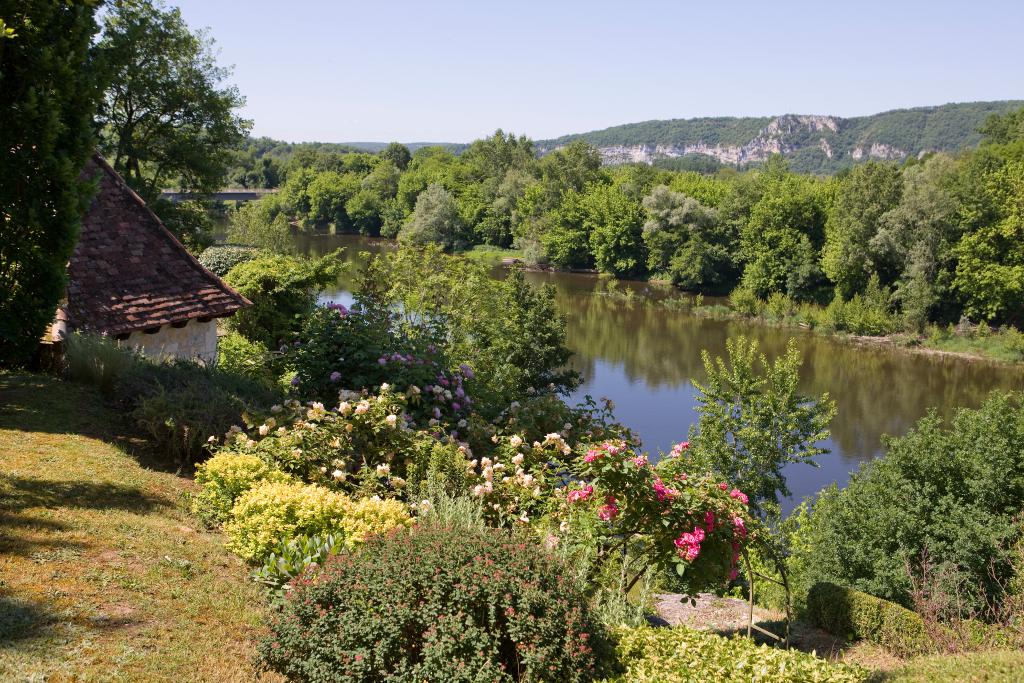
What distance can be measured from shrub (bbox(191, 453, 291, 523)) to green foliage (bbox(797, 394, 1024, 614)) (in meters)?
11.7

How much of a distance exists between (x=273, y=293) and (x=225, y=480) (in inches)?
501

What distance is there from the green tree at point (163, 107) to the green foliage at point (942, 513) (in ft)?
67.4

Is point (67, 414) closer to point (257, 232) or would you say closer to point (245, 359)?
point (245, 359)

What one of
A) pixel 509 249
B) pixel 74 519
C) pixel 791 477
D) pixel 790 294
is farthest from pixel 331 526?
pixel 509 249

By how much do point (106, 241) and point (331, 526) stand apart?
7550 millimetres

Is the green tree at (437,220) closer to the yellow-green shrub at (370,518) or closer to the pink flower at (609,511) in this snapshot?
the yellow-green shrub at (370,518)

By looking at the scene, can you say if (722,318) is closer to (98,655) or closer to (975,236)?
(975,236)

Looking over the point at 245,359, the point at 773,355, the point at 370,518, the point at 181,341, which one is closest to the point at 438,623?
the point at 370,518

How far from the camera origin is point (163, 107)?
24344 millimetres

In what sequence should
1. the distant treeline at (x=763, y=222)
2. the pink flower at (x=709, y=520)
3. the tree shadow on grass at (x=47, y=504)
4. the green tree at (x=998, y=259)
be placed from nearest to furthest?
the tree shadow on grass at (x=47, y=504) < the pink flower at (x=709, y=520) < the green tree at (x=998, y=259) < the distant treeline at (x=763, y=222)

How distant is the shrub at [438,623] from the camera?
164 inches

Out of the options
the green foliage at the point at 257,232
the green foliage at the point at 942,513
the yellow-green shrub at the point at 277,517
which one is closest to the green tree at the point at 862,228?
the green foliage at the point at 257,232

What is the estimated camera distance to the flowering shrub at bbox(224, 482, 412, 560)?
18.8 feet

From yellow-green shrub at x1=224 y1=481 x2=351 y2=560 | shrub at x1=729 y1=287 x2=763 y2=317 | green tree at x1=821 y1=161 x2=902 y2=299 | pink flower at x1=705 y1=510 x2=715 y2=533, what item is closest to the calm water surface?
shrub at x1=729 y1=287 x2=763 y2=317
